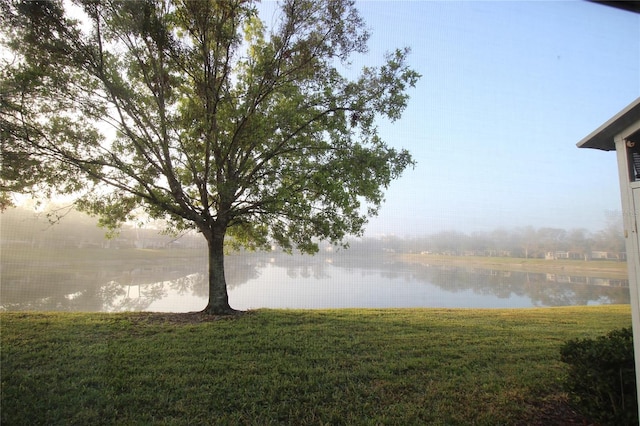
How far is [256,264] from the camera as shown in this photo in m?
4.02

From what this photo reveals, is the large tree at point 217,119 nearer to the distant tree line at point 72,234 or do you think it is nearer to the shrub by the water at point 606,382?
the distant tree line at point 72,234

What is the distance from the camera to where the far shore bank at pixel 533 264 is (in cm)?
361

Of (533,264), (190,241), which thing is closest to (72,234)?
(190,241)

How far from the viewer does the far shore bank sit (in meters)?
3.61

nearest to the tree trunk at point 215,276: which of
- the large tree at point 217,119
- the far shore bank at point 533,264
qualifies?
the large tree at point 217,119

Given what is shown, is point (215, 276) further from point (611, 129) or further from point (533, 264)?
point (533, 264)

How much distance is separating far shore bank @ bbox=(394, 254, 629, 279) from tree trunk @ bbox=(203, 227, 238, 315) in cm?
224

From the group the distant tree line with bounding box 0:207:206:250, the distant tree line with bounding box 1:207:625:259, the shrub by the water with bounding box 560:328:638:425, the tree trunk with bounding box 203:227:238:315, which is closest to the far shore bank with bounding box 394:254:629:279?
the distant tree line with bounding box 1:207:625:259

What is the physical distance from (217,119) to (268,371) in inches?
103

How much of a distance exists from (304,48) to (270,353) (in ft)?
10.2

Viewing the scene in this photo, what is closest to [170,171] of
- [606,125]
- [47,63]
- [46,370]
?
[47,63]

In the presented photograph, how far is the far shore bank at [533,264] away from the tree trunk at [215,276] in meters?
2.24

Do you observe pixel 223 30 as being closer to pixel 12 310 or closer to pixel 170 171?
pixel 170 171

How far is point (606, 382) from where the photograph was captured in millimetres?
1338
